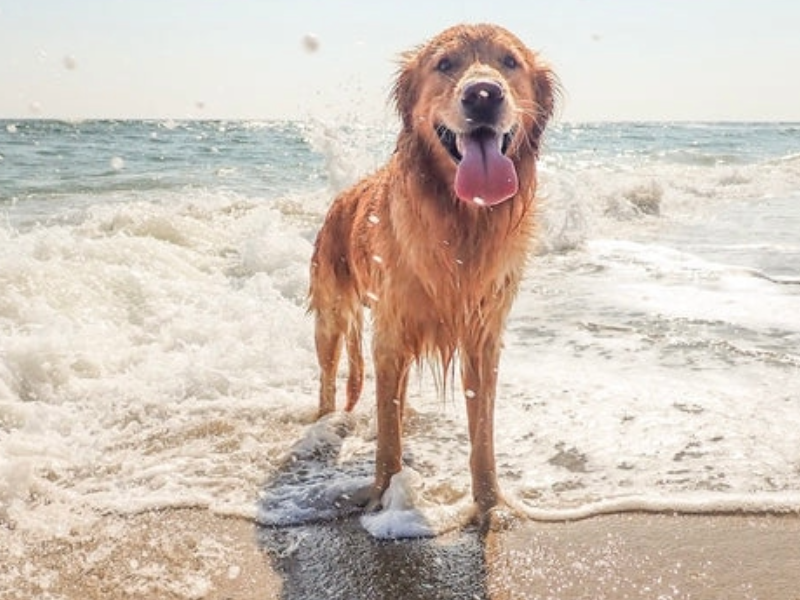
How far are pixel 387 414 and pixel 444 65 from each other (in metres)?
1.36

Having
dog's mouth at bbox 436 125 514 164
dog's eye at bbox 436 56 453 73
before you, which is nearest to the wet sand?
dog's mouth at bbox 436 125 514 164

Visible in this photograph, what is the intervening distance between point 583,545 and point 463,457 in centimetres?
97

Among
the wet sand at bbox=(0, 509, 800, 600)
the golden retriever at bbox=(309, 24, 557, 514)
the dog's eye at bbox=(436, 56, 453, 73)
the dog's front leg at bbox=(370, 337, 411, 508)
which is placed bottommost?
the wet sand at bbox=(0, 509, 800, 600)

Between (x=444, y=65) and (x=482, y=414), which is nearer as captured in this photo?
(x=444, y=65)

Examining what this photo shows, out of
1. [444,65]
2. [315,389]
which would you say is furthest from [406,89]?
[315,389]

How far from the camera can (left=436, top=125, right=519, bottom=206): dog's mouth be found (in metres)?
2.62

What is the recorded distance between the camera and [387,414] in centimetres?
314

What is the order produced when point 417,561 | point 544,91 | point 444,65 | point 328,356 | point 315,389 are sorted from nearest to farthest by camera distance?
1. point 417,561
2. point 444,65
3. point 544,91
4. point 328,356
5. point 315,389

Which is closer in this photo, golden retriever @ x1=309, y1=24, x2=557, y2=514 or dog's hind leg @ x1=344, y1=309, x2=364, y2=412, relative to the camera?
golden retriever @ x1=309, y1=24, x2=557, y2=514

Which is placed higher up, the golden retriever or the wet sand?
the golden retriever

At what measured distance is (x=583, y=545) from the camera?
2.74 metres

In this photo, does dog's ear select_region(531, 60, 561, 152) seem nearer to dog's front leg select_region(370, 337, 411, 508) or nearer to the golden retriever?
the golden retriever

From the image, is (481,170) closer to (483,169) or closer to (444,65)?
(483,169)

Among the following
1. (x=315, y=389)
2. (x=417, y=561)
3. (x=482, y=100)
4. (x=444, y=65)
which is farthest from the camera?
(x=315, y=389)
